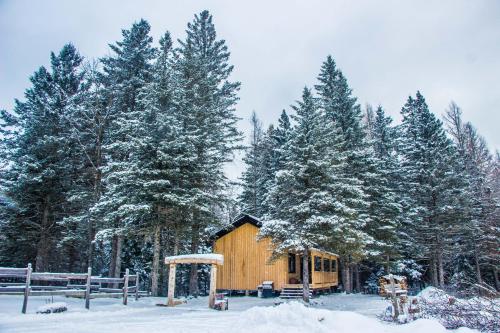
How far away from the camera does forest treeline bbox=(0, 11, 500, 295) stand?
17.8 metres

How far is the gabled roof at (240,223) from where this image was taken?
22.3 meters

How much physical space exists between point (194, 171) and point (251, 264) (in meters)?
7.94

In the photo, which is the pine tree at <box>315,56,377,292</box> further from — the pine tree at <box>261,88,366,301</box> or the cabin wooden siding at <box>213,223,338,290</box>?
the cabin wooden siding at <box>213,223,338,290</box>

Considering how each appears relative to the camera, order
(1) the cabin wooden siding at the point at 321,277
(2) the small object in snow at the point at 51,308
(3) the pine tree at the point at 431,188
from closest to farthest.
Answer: (2) the small object in snow at the point at 51,308 → (1) the cabin wooden siding at the point at 321,277 → (3) the pine tree at the point at 431,188

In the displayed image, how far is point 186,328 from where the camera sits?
8.05 meters

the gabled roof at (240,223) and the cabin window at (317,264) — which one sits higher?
the gabled roof at (240,223)

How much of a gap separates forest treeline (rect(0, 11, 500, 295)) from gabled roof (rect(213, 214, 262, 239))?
104 centimetres

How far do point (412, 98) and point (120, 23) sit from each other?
25007 millimetres

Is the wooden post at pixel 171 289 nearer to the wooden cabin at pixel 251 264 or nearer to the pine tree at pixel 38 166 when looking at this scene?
the wooden cabin at pixel 251 264

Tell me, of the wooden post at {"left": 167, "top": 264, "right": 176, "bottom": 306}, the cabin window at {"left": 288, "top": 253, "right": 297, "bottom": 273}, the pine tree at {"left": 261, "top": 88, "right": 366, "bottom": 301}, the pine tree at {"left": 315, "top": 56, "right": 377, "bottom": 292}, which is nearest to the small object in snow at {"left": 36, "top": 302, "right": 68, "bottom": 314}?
the wooden post at {"left": 167, "top": 264, "right": 176, "bottom": 306}

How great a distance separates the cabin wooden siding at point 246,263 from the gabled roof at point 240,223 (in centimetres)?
25

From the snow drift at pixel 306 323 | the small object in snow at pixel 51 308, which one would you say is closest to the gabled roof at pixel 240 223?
the small object in snow at pixel 51 308

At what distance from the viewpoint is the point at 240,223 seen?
2333cm

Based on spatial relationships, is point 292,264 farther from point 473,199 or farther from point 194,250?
point 473,199
